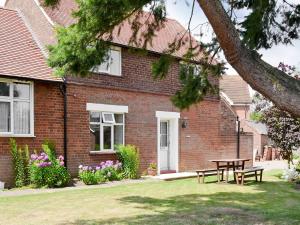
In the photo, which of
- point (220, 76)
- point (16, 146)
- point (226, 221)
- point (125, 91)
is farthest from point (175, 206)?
point (125, 91)

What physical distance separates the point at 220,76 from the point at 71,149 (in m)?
7.85

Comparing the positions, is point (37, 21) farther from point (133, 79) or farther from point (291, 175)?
point (291, 175)

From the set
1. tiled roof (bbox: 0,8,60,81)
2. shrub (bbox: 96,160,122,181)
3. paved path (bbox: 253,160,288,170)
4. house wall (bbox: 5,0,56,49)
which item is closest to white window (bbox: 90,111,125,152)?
shrub (bbox: 96,160,122,181)

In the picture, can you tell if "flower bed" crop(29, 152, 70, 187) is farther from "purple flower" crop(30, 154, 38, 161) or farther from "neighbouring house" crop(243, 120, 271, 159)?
"neighbouring house" crop(243, 120, 271, 159)

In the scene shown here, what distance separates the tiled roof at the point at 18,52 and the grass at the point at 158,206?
458cm

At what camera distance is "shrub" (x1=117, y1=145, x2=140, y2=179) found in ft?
65.3

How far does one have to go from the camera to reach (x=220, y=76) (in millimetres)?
12672

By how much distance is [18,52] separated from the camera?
18.1 meters

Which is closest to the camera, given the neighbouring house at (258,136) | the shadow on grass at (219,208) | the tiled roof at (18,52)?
the shadow on grass at (219,208)

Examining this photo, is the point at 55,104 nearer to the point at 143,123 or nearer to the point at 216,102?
the point at 143,123

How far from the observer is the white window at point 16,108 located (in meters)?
16.6

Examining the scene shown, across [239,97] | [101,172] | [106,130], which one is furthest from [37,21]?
[239,97]

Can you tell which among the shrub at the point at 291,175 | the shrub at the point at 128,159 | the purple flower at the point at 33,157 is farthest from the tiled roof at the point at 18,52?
the shrub at the point at 291,175

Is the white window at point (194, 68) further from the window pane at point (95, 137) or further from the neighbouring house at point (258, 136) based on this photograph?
the neighbouring house at point (258, 136)
